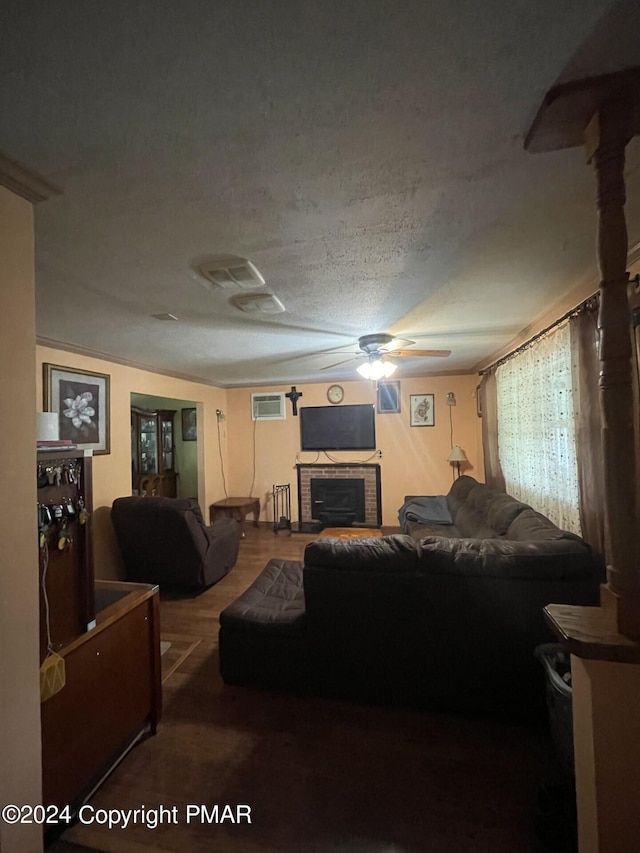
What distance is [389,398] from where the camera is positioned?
561cm

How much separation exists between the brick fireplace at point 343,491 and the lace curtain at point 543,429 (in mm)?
2127

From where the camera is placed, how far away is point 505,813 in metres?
1.40

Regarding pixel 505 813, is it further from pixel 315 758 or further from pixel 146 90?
pixel 146 90

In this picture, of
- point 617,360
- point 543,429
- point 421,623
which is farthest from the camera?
point 543,429

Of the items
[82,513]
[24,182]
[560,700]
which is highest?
[24,182]

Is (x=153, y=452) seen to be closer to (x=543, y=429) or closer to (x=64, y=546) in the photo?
(x=64, y=546)

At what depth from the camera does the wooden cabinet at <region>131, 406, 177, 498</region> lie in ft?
19.9

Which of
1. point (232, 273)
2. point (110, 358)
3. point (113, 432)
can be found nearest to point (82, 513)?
point (232, 273)

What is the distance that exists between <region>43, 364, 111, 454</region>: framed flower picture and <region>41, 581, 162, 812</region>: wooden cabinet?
1.91 metres

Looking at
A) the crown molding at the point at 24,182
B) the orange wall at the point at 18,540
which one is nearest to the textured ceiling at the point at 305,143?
the crown molding at the point at 24,182

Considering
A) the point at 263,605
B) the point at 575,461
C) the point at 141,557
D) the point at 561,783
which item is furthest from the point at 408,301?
the point at 141,557

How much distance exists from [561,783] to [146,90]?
255 cm

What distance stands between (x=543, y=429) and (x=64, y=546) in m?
3.18

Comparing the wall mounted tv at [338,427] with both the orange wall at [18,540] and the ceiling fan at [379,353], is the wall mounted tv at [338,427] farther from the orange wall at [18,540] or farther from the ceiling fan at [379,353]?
the orange wall at [18,540]
